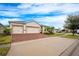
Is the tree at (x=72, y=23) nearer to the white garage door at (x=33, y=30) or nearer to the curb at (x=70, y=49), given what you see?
the curb at (x=70, y=49)

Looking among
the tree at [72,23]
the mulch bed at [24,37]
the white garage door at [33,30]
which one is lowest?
the mulch bed at [24,37]

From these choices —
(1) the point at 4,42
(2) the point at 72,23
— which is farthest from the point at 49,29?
(1) the point at 4,42

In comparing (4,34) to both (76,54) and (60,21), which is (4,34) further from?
(76,54)

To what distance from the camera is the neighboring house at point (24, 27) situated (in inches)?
95.3

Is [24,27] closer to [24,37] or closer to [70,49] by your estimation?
[24,37]

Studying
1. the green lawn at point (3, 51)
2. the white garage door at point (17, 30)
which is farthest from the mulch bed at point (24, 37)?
the green lawn at point (3, 51)

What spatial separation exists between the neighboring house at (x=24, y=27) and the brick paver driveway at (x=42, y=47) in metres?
0.13

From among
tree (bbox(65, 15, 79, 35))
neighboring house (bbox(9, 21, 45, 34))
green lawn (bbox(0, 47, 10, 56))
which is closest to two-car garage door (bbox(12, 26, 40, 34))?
neighboring house (bbox(9, 21, 45, 34))

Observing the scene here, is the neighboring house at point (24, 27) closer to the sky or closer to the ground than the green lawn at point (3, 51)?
closer to the sky

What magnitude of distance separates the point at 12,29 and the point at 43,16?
408mm

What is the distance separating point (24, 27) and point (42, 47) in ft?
1.07

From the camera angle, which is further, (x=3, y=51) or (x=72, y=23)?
(x=72, y=23)

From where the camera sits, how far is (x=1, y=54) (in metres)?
2.39

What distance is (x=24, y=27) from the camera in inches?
97.0
